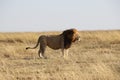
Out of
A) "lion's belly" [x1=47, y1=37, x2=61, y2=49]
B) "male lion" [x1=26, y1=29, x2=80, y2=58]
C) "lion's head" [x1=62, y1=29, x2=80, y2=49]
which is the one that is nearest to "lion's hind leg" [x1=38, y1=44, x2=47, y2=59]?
"male lion" [x1=26, y1=29, x2=80, y2=58]

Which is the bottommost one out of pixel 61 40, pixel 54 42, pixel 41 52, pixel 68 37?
pixel 41 52

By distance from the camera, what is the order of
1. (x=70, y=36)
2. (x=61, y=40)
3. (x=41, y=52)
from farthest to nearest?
(x=61, y=40)
(x=41, y=52)
(x=70, y=36)

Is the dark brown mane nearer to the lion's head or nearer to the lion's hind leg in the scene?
the lion's head

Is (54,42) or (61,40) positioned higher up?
(61,40)

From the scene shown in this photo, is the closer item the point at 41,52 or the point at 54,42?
the point at 41,52

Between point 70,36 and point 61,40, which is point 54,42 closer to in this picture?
point 61,40

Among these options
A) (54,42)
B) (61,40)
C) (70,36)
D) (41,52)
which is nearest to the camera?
(70,36)

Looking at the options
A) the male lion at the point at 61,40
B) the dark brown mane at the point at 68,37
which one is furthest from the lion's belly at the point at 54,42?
the dark brown mane at the point at 68,37

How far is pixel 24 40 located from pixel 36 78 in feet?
68.0

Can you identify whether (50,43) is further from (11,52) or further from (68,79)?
(68,79)

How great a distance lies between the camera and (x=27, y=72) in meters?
12.0

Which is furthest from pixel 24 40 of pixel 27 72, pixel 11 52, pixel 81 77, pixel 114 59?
pixel 81 77

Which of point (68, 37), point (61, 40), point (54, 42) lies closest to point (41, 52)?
point (54, 42)

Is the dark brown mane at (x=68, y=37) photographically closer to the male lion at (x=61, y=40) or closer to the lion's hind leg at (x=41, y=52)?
the male lion at (x=61, y=40)
